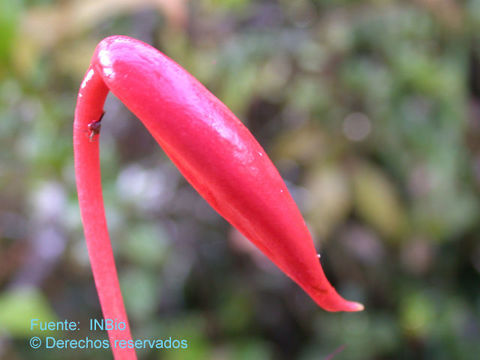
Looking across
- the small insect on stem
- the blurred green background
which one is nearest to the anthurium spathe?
the small insect on stem

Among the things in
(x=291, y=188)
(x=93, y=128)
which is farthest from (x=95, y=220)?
(x=291, y=188)

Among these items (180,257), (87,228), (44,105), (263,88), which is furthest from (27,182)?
(87,228)

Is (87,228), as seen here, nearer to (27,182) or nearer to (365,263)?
(27,182)

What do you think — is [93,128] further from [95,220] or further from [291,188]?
[291,188]

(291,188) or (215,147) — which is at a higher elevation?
(215,147)

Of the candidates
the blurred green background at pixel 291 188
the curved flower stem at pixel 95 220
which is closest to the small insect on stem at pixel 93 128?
the curved flower stem at pixel 95 220

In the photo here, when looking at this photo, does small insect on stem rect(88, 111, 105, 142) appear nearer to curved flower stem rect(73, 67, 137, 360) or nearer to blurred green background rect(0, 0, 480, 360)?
curved flower stem rect(73, 67, 137, 360)

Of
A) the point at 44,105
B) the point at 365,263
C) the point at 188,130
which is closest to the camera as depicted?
the point at 188,130

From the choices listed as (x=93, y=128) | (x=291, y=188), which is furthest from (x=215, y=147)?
(x=291, y=188)

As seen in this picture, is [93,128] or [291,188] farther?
[291,188]
